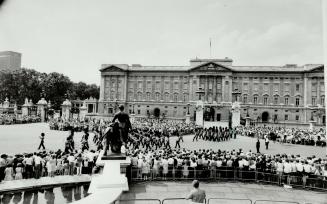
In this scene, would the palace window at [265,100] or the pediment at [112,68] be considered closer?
the palace window at [265,100]

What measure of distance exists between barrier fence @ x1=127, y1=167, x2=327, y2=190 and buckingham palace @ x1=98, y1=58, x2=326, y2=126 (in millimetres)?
57207

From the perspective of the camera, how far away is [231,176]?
595 inches

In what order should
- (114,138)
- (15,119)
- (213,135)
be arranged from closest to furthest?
(114,138), (213,135), (15,119)

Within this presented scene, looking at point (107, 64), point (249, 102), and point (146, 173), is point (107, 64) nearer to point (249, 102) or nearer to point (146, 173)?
point (249, 102)

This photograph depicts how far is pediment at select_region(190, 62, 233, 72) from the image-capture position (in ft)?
254

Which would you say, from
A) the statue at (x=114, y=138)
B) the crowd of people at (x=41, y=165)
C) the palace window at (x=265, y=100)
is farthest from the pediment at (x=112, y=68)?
the statue at (x=114, y=138)

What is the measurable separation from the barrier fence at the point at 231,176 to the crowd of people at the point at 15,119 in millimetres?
38086

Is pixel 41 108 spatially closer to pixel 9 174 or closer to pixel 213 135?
pixel 213 135

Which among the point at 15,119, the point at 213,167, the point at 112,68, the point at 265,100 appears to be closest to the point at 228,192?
the point at 213,167

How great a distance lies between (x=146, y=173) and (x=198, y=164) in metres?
2.72

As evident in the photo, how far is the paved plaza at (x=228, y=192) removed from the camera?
1177cm

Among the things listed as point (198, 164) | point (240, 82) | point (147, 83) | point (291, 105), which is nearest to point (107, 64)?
point (147, 83)

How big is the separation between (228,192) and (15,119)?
4303 cm

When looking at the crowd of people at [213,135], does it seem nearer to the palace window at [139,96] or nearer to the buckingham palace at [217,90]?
the buckingham palace at [217,90]
